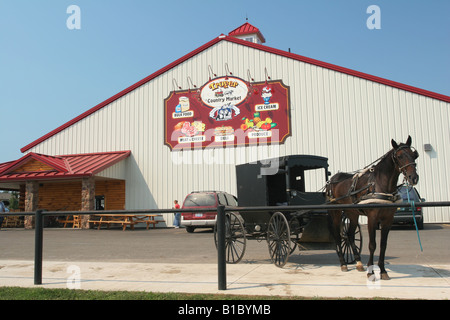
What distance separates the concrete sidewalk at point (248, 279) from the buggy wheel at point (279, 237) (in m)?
0.25

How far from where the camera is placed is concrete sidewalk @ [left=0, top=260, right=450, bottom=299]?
539 cm

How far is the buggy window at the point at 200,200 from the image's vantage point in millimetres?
18188

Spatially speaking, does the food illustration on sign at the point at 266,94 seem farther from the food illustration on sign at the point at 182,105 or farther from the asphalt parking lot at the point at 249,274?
the asphalt parking lot at the point at 249,274

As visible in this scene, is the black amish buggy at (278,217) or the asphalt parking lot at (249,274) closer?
the asphalt parking lot at (249,274)

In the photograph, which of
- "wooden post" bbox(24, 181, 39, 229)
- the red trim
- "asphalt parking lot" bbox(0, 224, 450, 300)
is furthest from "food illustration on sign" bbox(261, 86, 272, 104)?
"wooden post" bbox(24, 181, 39, 229)

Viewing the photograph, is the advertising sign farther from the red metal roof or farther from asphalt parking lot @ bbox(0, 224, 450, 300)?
asphalt parking lot @ bbox(0, 224, 450, 300)

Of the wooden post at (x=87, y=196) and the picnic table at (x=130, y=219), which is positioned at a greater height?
the wooden post at (x=87, y=196)

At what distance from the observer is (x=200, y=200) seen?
18.3 metres

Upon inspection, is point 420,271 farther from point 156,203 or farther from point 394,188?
point 156,203

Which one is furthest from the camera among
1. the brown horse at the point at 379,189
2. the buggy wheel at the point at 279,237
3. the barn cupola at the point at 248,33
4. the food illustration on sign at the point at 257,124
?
the barn cupola at the point at 248,33

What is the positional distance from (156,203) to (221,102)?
727 cm

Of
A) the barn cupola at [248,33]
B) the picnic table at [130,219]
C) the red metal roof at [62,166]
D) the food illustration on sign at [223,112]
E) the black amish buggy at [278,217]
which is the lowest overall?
the picnic table at [130,219]

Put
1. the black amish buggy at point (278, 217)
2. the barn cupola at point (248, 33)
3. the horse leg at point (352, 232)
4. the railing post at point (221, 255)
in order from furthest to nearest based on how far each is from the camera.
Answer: the barn cupola at point (248, 33), the black amish buggy at point (278, 217), the horse leg at point (352, 232), the railing post at point (221, 255)

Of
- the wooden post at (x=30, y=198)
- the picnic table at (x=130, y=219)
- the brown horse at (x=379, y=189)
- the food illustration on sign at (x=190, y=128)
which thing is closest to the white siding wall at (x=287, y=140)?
the picnic table at (x=130, y=219)
